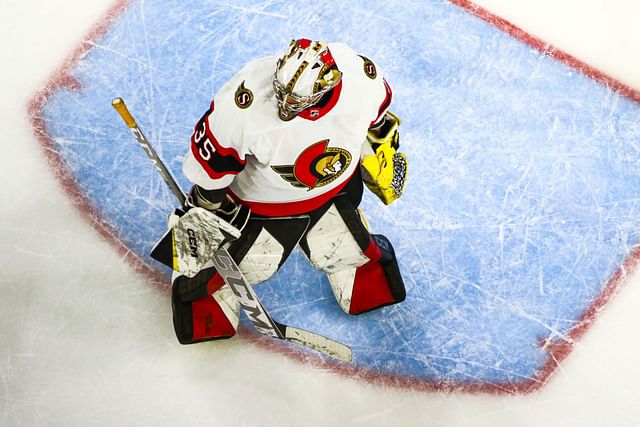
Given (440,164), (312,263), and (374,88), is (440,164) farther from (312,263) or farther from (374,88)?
(374,88)

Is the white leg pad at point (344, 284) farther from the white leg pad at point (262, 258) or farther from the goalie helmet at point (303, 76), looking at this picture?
the goalie helmet at point (303, 76)

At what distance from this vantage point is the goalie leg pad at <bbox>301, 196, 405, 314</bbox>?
218cm

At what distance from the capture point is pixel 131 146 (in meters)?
2.79

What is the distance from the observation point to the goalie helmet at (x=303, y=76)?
1594 millimetres

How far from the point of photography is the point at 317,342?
2.42 m

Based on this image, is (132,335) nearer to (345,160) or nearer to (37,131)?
(37,131)

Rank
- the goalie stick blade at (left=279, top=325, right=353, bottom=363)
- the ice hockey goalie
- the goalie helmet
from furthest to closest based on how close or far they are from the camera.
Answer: the goalie stick blade at (left=279, top=325, right=353, bottom=363) < the ice hockey goalie < the goalie helmet

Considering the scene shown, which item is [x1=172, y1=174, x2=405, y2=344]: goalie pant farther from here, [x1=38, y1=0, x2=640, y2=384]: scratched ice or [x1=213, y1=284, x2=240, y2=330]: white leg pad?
[x1=38, y1=0, x2=640, y2=384]: scratched ice

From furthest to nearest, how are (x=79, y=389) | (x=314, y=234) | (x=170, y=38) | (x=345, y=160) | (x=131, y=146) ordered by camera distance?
(x=170, y=38) < (x=131, y=146) < (x=79, y=389) < (x=314, y=234) < (x=345, y=160)

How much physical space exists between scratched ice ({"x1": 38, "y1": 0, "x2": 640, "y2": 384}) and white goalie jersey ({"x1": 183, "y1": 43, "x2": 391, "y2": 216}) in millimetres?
875

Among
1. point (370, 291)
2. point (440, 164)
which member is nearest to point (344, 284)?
point (370, 291)

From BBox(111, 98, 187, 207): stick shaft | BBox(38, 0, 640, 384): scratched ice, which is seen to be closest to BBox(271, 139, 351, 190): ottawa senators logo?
BBox(111, 98, 187, 207): stick shaft

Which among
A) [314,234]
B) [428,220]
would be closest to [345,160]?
[314,234]

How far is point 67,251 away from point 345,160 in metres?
1.32
